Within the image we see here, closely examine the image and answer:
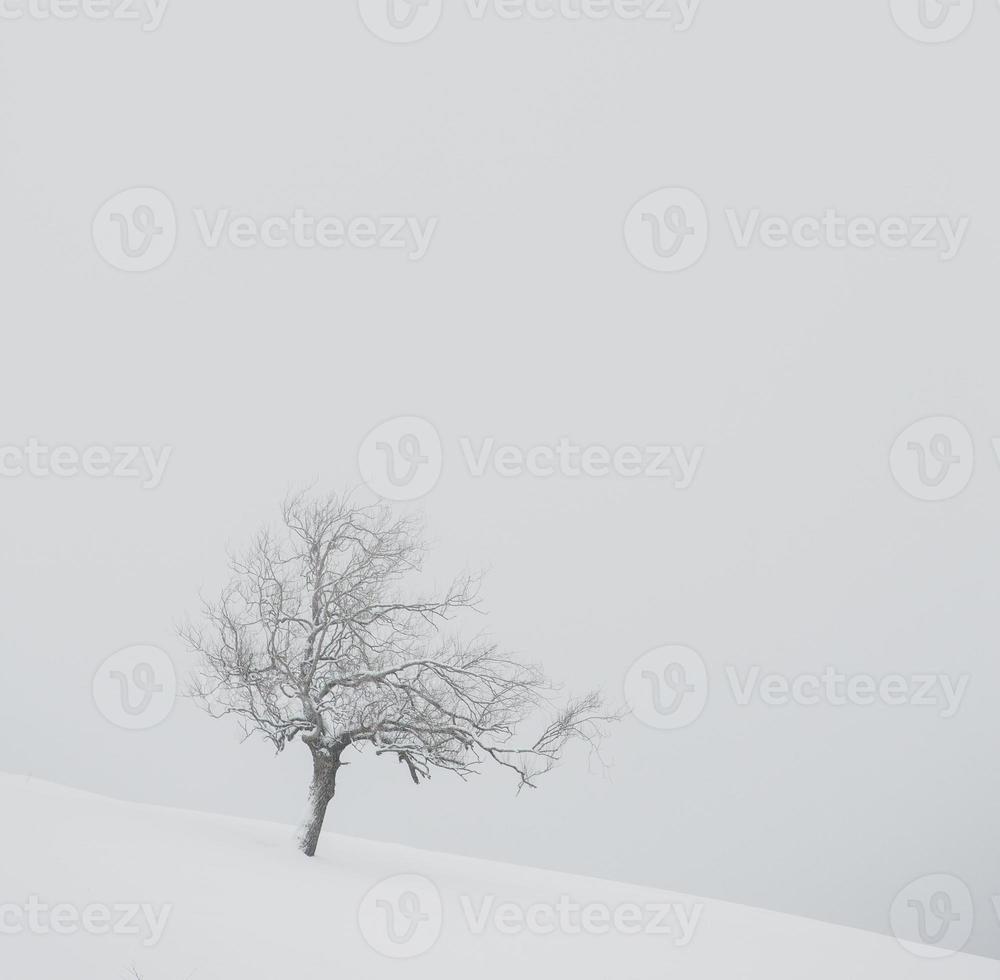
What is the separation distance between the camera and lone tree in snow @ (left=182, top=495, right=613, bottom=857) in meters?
14.8

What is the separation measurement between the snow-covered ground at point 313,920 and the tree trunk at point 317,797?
0.93 feet

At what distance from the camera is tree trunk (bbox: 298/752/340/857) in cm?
1524

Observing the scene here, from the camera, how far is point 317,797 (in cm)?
1534

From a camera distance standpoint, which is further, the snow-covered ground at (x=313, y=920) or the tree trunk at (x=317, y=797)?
the tree trunk at (x=317, y=797)

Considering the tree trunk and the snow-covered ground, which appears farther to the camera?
the tree trunk

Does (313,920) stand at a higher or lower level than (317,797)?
lower

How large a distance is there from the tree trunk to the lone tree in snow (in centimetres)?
2

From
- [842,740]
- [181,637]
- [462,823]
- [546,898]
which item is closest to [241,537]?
[181,637]

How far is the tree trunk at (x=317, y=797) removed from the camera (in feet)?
50.0

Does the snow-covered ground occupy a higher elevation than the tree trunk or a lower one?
lower

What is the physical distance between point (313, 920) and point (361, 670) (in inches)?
170

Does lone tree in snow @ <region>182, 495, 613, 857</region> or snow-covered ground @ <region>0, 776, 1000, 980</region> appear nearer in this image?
snow-covered ground @ <region>0, 776, 1000, 980</region>

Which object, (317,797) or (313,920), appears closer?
(313,920)

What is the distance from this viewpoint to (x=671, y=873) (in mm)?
103688
